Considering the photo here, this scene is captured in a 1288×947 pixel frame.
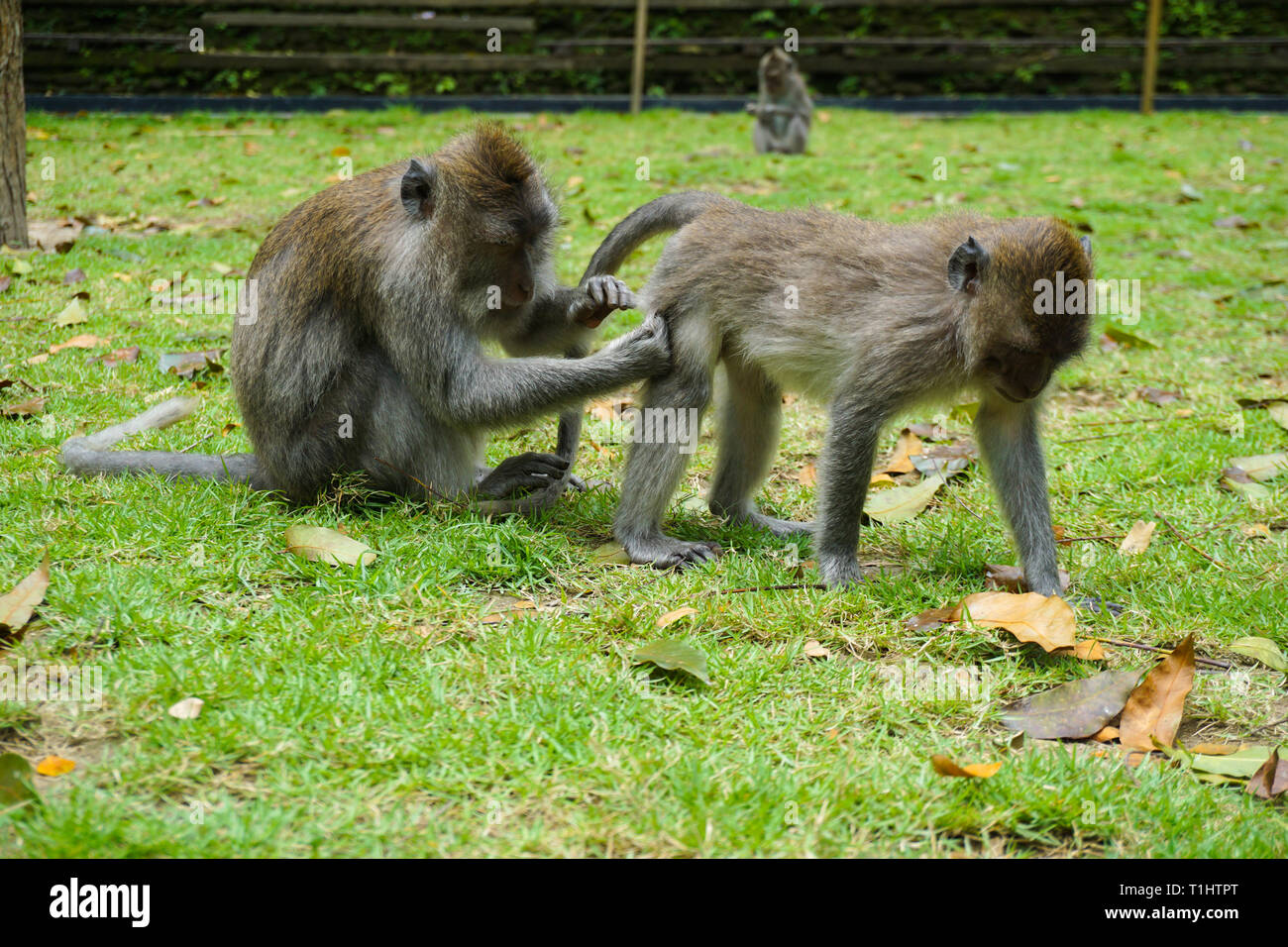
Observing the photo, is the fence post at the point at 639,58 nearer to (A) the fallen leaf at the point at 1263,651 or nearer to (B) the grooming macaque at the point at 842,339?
(B) the grooming macaque at the point at 842,339

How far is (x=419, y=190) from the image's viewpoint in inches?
163

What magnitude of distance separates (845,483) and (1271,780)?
1.61m

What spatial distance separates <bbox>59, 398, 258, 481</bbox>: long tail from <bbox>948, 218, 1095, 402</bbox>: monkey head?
111 inches

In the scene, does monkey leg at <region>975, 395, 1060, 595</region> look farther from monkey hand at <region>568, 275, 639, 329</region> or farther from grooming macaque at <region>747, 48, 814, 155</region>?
grooming macaque at <region>747, 48, 814, 155</region>

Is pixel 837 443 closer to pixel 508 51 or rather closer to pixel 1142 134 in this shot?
pixel 1142 134

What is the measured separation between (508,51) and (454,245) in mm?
15031

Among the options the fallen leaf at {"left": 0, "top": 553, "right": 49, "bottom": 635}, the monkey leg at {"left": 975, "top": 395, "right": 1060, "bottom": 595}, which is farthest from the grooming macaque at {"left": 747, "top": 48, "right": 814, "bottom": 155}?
the fallen leaf at {"left": 0, "top": 553, "right": 49, "bottom": 635}

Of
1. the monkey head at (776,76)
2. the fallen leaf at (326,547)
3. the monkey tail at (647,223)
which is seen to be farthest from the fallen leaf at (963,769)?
the monkey head at (776,76)

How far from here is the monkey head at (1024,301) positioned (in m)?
3.65

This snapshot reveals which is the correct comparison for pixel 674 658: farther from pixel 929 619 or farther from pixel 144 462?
pixel 144 462

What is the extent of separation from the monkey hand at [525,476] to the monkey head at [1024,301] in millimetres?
1691

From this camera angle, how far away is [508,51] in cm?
1781

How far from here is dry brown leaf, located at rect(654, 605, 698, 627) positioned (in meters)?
3.52

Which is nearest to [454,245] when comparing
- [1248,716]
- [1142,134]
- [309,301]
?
[309,301]
